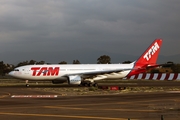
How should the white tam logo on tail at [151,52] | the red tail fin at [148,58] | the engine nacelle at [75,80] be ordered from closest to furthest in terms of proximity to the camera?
the engine nacelle at [75,80] < the red tail fin at [148,58] < the white tam logo on tail at [151,52]

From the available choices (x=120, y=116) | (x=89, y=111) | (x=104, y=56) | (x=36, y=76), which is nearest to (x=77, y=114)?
(x=89, y=111)

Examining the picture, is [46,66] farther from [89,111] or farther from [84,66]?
[89,111]

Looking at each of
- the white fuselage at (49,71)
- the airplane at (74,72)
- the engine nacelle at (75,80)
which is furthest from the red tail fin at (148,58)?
the engine nacelle at (75,80)

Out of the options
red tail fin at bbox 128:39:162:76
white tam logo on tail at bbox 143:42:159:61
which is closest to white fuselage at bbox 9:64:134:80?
red tail fin at bbox 128:39:162:76

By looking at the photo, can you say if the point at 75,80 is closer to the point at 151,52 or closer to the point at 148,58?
the point at 148,58

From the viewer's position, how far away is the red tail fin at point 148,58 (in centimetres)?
5188

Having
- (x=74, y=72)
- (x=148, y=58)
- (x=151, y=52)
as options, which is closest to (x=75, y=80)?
(x=74, y=72)

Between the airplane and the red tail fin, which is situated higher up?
the red tail fin

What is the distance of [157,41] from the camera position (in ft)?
181

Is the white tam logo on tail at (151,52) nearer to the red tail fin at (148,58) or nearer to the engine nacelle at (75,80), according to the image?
the red tail fin at (148,58)

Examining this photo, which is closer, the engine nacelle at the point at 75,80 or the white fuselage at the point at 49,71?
the engine nacelle at the point at 75,80

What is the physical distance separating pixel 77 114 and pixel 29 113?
253cm

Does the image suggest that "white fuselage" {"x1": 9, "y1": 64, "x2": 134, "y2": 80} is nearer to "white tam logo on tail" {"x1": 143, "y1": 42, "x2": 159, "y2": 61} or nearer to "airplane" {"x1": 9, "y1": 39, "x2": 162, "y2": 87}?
"airplane" {"x1": 9, "y1": 39, "x2": 162, "y2": 87}

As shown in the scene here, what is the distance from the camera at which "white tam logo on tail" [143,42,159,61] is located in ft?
175
